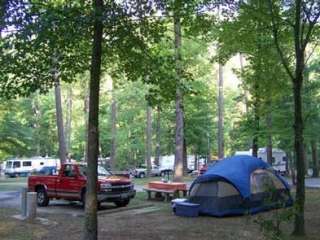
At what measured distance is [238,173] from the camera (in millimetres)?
17078

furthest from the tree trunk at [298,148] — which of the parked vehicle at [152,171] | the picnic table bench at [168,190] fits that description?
the parked vehicle at [152,171]

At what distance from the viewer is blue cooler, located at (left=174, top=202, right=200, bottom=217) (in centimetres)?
1623

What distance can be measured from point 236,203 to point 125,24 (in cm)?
857

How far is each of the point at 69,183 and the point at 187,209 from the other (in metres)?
5.06

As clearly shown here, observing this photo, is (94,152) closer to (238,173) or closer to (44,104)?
(238,173)

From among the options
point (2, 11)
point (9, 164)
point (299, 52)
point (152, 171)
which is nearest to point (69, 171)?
point (299, 52)

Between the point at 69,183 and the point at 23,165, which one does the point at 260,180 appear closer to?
the point at 69,183

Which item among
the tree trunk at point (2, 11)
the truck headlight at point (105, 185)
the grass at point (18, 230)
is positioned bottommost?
the grass at point (18, 230)

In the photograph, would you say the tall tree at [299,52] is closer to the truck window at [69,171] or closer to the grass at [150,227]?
the grass at [150,227]

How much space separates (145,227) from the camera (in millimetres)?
13789

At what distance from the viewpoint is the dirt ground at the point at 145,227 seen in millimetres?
12500

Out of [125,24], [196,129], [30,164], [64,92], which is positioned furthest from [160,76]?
[64,92]

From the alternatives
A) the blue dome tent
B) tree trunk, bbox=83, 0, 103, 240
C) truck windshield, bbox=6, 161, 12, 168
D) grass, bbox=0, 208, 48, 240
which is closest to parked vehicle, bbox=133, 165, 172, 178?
truck windshield, bbox=6, 161, 12, 168

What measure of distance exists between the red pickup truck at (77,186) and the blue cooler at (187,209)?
312cm
